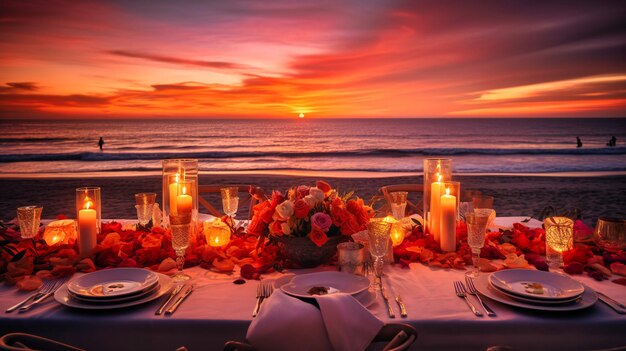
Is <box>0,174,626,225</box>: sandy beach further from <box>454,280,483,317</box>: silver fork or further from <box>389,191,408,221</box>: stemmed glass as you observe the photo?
<box>454,280,483,317</box>: silver fork

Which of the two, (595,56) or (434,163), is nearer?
(434,163)

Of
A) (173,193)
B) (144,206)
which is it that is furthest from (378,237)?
(144,206)

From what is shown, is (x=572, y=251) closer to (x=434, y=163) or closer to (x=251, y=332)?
(x=434, y=163)

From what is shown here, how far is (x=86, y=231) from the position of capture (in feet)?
6.42

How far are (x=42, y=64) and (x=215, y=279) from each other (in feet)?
52.1

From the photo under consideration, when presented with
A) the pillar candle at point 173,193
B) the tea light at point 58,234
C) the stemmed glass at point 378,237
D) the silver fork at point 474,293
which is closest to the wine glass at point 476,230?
the silver fork at point 474,293

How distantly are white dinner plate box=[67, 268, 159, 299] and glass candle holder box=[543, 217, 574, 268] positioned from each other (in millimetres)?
1542

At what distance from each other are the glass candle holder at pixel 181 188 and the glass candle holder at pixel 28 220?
1.82ft

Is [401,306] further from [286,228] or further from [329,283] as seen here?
[286,228]

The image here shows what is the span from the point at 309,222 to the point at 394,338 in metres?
0.76

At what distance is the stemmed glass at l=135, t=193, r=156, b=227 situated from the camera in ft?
7.85

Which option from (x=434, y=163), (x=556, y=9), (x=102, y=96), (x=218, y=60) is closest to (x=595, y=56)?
(x=556, y=9)

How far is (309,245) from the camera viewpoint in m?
1.89

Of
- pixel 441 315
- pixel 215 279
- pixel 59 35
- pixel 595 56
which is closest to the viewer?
pixel 441 315
